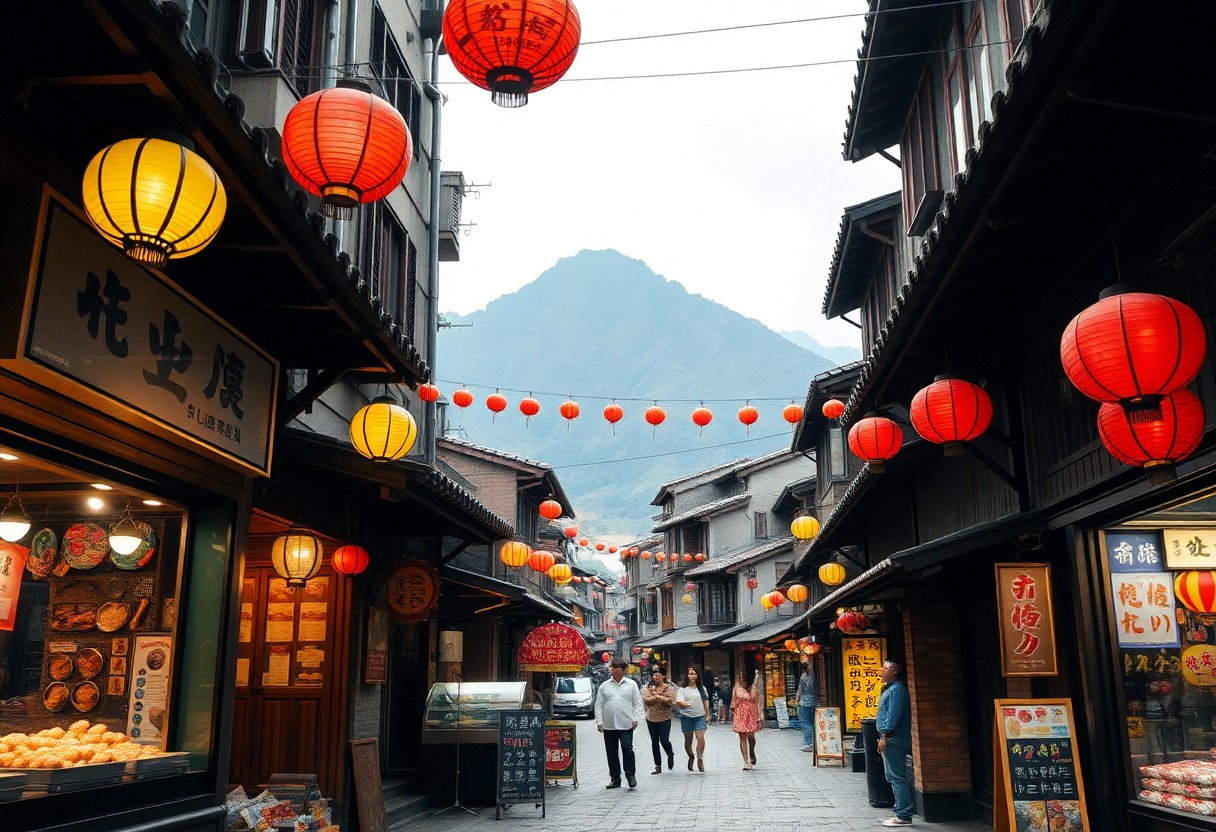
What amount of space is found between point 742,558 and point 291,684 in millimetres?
35305

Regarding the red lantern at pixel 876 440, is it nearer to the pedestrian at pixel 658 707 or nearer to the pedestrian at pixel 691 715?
the pedestrian at pixel 658 707

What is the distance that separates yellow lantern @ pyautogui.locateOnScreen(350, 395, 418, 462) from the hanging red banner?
851 cm

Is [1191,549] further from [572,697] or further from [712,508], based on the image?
[712,508]

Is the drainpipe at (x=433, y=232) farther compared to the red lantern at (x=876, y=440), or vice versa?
the drainpipe at (x=433, y=232)

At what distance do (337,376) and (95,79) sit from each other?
13.4ft

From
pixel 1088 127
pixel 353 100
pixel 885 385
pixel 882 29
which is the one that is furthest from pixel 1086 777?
pixel 882 29

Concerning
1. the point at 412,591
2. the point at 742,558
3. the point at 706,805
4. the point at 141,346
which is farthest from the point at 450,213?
the point at 742,558

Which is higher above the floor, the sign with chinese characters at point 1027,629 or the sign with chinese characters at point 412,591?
the sign with chinese characters at point 412,591

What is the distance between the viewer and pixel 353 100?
6.64 metres

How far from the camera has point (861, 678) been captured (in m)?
20.9

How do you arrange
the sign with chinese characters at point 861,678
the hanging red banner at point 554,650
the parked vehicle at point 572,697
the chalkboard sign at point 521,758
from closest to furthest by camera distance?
the chalkboard sign at point 521,758
the hanging red banner at point 554,650
the sign with chinese characters at point 861,678
the parked vehicle at point 572,697

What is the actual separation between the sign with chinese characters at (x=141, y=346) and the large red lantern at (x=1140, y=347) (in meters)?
5.35

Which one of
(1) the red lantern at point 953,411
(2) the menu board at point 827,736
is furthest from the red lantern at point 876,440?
(2) the menu board at point 827,736

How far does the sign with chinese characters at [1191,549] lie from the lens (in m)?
8.22
